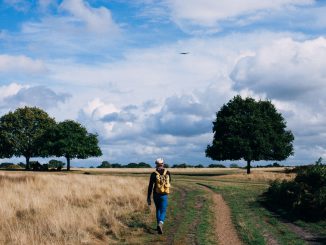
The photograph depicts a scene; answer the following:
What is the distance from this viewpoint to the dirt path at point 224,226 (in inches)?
577

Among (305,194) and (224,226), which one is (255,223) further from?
(305,194)

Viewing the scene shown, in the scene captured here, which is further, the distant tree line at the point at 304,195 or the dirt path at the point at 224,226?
the distant tree line at the point at 304,195

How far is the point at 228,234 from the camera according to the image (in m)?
15.7

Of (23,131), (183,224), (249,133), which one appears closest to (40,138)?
(23,131)

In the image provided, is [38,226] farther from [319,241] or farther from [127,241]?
[319,241]

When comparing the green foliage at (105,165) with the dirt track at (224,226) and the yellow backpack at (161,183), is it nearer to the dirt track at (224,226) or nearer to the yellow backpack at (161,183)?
the dirt track at (224,226)

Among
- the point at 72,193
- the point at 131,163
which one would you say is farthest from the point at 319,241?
the point at 131,163

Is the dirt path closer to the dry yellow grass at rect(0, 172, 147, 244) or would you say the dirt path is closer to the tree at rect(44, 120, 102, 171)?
the dry yellow grass at rect(0, 172, 147, 244)

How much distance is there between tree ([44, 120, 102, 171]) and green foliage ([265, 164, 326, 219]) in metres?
54.5

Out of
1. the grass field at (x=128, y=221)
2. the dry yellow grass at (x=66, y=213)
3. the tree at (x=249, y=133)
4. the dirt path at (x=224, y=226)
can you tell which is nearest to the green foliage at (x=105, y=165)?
the tree at (x=249, y=133)

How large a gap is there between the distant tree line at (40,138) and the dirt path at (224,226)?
186 ft

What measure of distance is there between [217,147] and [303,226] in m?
43.3

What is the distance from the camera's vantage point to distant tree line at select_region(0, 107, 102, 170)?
77.9 m

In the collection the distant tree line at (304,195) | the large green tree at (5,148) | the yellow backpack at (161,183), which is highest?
the large green tree at (5,148)
